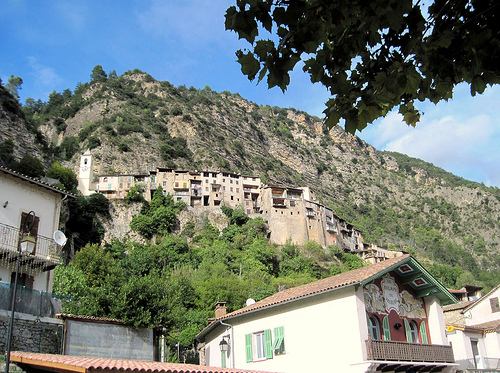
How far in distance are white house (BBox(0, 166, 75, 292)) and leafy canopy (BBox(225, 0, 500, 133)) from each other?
18.5 meters

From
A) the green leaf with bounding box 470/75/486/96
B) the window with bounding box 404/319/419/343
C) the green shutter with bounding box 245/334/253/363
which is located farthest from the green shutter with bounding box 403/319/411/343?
the green leaf with bounding box 470/75/486/96

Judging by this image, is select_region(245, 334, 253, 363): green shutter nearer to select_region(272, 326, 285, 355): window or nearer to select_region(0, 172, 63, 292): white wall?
select_region(272, 326, 285, 355): window

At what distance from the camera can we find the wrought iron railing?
2086 cm

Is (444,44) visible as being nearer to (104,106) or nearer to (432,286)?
(432,286)

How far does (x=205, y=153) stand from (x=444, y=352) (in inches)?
3980

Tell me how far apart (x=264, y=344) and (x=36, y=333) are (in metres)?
8.88

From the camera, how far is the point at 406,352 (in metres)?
18.7

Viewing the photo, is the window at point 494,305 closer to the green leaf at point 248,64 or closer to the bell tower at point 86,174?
the green leaf at point 248,64

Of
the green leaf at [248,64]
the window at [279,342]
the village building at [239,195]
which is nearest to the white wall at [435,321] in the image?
the window at [279,342]

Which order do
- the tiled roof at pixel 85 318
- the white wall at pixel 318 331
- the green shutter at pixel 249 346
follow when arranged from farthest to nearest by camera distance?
the green shutter at pixel 249 346 < the white wall at pixel 318 331 < the tiled roof at pixel 85 318

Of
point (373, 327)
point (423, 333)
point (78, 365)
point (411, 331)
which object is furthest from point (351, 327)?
point (78, 365)

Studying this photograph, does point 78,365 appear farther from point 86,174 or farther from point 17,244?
point 86,174

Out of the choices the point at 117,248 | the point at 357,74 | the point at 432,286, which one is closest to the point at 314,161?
the point at 117,248

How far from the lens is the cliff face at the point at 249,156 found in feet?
361
